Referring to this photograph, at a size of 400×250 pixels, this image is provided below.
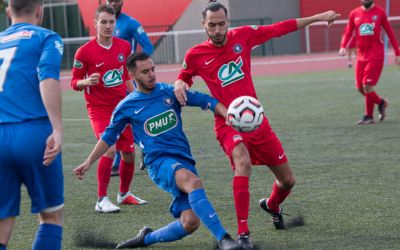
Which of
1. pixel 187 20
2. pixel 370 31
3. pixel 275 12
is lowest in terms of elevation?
pixel 275 12

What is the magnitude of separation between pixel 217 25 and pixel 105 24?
2.26 m

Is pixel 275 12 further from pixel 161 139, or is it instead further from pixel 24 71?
pixel 24 71

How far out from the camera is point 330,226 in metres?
7.27

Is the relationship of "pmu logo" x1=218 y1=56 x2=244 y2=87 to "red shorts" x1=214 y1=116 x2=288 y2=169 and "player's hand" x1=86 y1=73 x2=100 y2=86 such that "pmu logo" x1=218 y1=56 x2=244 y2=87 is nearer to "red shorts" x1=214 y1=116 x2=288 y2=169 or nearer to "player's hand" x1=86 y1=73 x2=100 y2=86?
"red shorts" x1=214 y1=116 x2=288 y2=169

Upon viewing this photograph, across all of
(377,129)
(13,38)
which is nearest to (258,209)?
(13,38)

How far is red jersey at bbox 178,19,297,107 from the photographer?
7168 millimetres

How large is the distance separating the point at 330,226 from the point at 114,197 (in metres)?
2.83

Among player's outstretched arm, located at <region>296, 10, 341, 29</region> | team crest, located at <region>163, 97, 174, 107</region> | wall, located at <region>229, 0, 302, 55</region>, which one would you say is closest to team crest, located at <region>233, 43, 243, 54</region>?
player's outstretched arm, located at <region>296, 10, 341, 29</region>

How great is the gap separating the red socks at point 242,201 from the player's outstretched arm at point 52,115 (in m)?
1.97

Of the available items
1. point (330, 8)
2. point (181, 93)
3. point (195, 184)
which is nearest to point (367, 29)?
point (181, 93)

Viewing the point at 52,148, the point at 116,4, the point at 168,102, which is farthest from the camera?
the point at 116,4

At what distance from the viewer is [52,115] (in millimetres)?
5090

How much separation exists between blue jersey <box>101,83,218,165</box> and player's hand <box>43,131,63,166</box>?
1.61 metres

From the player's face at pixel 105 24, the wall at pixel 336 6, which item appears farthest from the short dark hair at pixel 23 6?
the wall at pixel 336 6
